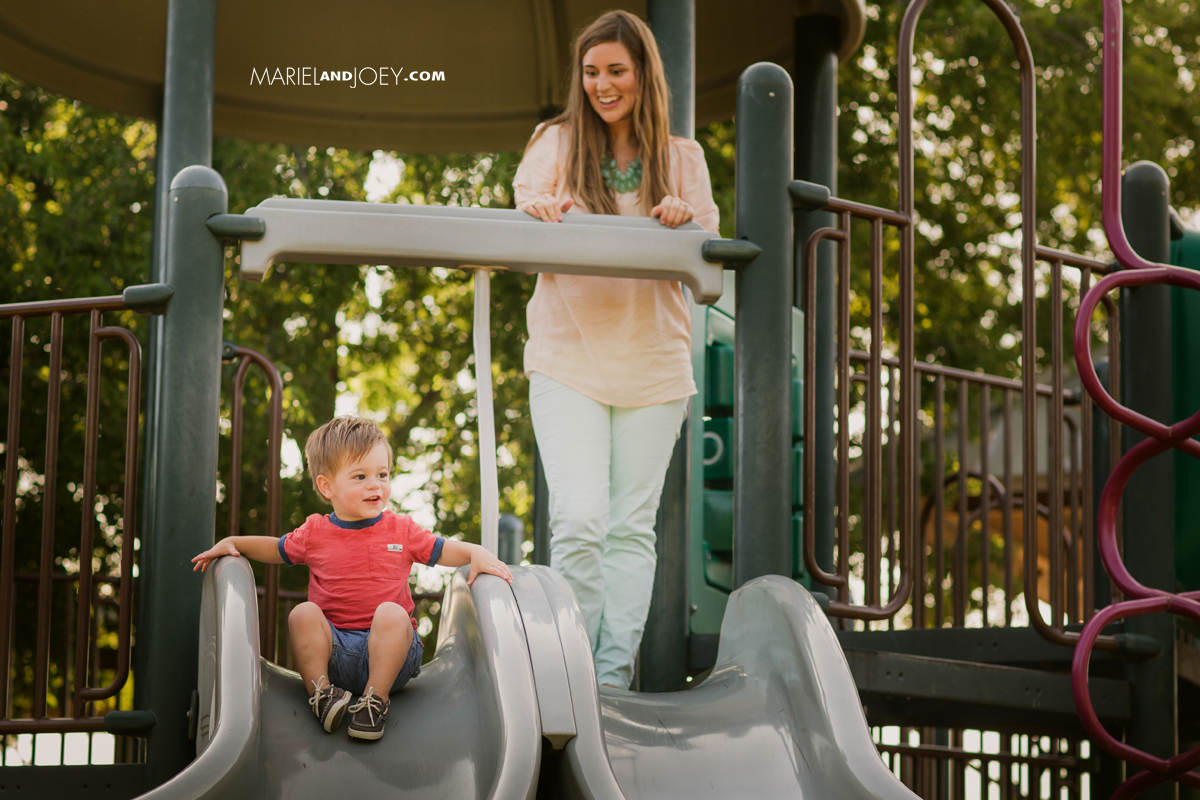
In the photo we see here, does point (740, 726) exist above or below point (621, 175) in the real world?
below

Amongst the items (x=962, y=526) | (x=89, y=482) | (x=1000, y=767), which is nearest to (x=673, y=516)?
(x=89, y=482)

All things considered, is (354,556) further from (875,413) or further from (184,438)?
(875,413)

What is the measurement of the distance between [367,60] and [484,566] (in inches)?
154

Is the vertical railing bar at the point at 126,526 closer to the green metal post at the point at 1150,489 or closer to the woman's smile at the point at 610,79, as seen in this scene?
the woman's smile at the point at 610,79

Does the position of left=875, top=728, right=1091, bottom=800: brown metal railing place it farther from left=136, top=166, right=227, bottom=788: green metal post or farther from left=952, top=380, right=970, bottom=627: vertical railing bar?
left=136, top=166, right=227, bottom=788: green metal post

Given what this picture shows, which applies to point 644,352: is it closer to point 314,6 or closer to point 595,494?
point 595,494

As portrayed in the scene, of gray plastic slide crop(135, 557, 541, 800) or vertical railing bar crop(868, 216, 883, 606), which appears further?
vertical railing bar crop(868, 216, 883, 606)

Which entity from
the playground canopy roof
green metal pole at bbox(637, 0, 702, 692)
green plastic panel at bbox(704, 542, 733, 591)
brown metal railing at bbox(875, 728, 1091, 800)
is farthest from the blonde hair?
the playground canopy roof

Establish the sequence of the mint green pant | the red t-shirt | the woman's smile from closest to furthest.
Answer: the red t-shirt
the mint green pant
the woman's smile

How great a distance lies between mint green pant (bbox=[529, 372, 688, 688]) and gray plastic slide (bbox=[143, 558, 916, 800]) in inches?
13.7

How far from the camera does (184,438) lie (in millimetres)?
2641

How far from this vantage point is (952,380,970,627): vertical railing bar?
16.5ft

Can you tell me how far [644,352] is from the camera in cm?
297

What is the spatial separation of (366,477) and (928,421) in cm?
946
